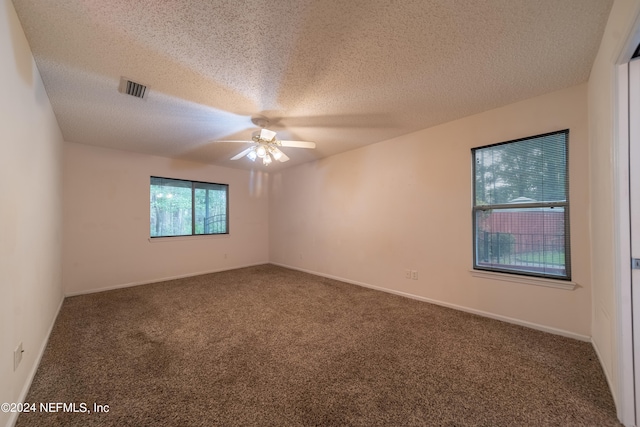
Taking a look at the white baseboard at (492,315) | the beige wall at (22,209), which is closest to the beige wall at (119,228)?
the beige wall at (22,209)

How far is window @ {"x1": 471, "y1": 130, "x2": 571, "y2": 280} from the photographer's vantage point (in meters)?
2.32

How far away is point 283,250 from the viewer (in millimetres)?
5656

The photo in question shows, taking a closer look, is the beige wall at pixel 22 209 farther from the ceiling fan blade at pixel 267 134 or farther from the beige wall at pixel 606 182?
the beige wall at pixel 606 182

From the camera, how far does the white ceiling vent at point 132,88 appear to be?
209cm

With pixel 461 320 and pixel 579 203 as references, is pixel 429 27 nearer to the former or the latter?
pixel 579 203

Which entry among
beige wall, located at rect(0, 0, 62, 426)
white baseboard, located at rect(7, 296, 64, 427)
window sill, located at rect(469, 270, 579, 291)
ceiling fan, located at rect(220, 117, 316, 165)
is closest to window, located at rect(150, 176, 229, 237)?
beige wall, located at rect(0, 0, 62, 426)

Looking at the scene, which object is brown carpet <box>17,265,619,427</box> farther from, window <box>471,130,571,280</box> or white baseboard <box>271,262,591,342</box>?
window <box>471,130,571,280</box>

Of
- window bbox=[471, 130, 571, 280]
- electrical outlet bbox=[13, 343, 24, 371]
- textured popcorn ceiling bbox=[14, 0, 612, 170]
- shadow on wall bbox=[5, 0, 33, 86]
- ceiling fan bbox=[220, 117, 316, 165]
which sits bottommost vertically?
electrical outlet bbox=[13, 343, 24, 371]

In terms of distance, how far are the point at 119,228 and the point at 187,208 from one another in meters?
1.15

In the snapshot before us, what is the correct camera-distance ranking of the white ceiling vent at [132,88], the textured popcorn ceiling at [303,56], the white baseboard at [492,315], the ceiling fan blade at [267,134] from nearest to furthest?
the textured popcorn ceiling at [303,56] < the white ceiling vent at [132,88] < the white baseboard at [492,315] < the ceiling fan blade at [267,134]

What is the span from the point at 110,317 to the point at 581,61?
5304 millimetres

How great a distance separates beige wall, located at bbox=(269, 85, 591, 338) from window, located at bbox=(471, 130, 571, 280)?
0.29 ft

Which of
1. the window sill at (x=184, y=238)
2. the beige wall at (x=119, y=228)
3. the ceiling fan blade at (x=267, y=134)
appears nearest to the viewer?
the ceiling fan blade at (x=267, y=134)

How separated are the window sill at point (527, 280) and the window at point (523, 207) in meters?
0.06
